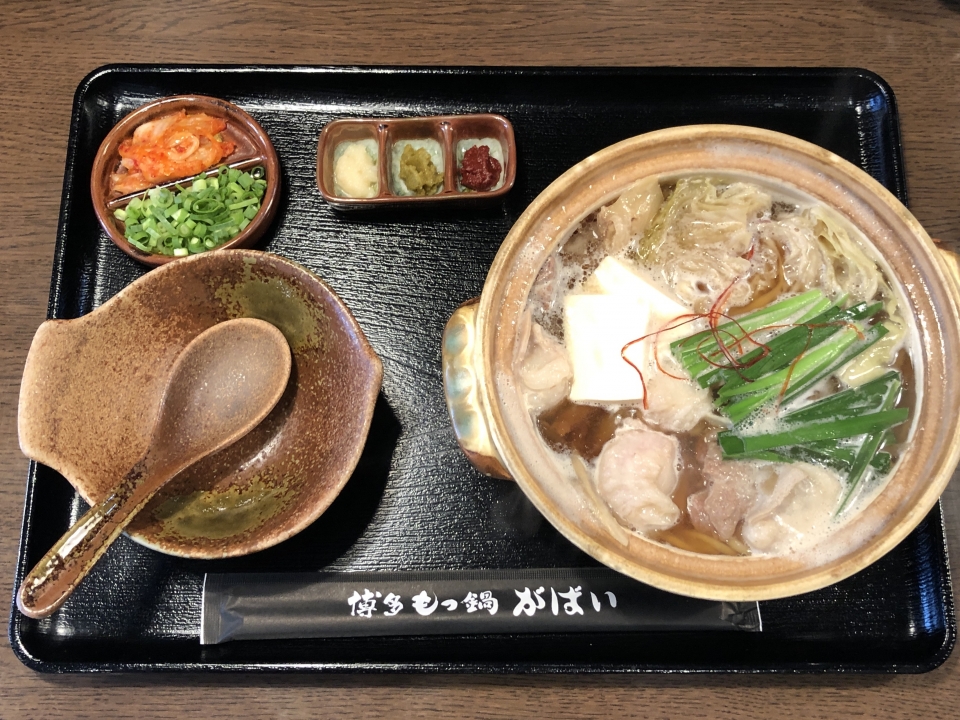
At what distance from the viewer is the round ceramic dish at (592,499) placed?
1352mm

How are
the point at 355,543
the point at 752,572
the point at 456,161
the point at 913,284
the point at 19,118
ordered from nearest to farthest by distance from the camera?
1. the point at 752,572
2. the point at 913,284
3. the point at 355,543
4. the point at 456,161
5. the point at 19,118

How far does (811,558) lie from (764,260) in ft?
2.39

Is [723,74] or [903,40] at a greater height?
[903,40]

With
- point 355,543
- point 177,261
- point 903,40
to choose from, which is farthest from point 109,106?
point 903,40

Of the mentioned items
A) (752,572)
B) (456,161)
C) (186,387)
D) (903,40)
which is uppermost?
(903,40)

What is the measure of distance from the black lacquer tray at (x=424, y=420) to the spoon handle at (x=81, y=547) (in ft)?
1.09

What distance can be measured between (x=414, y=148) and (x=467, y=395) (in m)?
0.88

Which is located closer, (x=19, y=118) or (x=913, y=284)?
(x=913, y=284)

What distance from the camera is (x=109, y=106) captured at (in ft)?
6.76

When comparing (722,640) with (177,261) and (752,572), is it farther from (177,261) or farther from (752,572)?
(177,261)

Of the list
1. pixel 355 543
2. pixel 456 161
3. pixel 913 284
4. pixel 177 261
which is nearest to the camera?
pixel 913 284

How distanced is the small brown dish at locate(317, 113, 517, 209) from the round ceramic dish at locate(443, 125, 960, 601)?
18.1 inches

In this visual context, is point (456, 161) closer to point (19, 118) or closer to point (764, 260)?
point (764, 260)

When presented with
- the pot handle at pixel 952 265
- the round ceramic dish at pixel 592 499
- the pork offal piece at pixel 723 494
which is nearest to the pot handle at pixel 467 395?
the round ceramic dish at pixel 592 499
